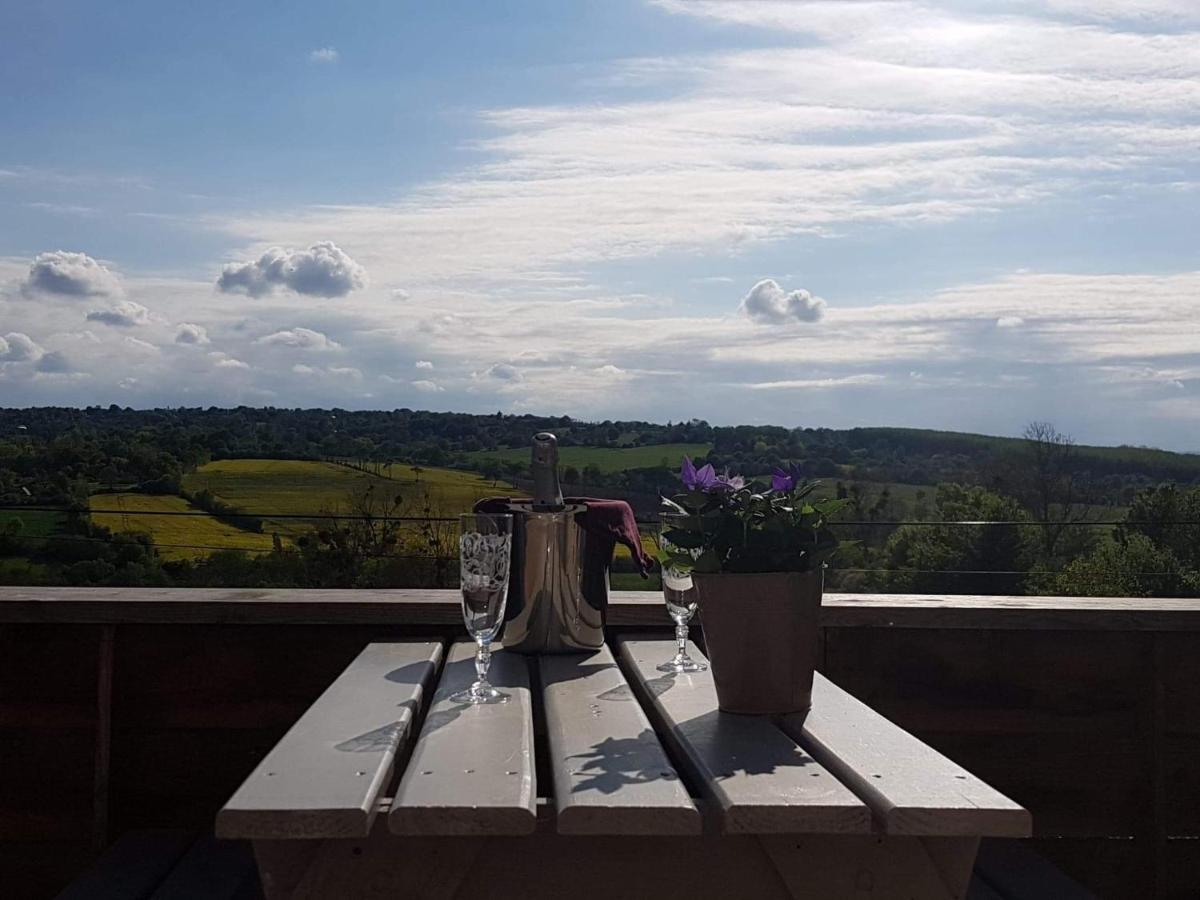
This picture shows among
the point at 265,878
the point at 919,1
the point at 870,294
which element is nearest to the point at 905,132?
the point at 919,1

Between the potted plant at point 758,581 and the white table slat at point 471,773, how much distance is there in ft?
0.92

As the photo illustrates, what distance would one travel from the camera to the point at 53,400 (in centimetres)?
708

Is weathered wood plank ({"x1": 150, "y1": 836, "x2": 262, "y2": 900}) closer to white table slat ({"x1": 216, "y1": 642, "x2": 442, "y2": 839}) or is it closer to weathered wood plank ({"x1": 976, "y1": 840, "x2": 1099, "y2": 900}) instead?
white table slat ({"x1": 216, "y1": 642, "x2": 442, "y2": 839})

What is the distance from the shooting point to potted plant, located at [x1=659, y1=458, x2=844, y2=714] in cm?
161

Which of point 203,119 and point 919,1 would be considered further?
point 203,119

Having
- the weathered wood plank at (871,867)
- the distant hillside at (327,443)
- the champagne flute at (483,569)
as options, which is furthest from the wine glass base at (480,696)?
the distant hillside at (327,443)

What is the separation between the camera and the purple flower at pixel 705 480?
5.42ft

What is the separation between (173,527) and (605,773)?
7164 millimetres

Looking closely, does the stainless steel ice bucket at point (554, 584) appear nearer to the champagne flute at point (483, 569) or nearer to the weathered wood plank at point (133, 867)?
the champagne flute at point (483, 569)

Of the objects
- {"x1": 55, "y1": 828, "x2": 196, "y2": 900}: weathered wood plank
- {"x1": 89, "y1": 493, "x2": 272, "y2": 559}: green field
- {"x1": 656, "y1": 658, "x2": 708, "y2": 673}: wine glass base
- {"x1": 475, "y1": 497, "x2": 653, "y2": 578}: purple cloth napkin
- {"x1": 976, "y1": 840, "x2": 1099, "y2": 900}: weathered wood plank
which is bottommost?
{"x1": 55, "y1": 828, "x2": 196, "y2": 900}: weathered wood plank

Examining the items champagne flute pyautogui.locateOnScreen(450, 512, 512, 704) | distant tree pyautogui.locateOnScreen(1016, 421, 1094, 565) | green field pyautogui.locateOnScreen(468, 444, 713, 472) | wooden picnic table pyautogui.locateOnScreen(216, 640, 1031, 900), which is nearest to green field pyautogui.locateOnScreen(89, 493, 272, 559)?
green field pyautogui.locateOnScreen(468, 444, 713, 472)

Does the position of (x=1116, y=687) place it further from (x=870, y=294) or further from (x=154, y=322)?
(x=870, y=294)

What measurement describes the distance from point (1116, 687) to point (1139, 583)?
9.93 m

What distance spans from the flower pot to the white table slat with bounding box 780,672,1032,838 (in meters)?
0.05
